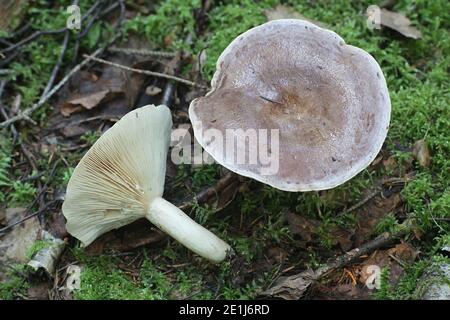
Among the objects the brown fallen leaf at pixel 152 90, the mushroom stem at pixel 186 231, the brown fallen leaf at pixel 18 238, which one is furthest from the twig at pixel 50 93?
the mushroom stem at pixel 186 231

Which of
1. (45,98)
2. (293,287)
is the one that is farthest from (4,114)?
(293,287)

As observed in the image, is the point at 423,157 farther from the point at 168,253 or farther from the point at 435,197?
the point at 168,253

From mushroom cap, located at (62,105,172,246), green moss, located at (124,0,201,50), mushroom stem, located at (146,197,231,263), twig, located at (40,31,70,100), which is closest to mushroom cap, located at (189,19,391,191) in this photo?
mushroom cap, located at (62,105,172,246)

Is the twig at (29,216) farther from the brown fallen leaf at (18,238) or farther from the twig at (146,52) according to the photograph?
the twig at (146,52)

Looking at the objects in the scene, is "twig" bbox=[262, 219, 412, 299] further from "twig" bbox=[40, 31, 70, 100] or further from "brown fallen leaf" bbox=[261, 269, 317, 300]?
"twig" bbox=[40, 31, 70, 100]

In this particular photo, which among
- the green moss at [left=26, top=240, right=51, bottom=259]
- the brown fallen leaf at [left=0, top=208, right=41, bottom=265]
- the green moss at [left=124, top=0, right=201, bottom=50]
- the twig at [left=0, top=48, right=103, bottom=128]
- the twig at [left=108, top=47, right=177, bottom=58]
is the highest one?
the green moss at [left=124, top=0, right=201, bottom=50]

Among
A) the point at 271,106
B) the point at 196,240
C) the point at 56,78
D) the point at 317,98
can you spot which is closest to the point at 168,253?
the point at 196,240
